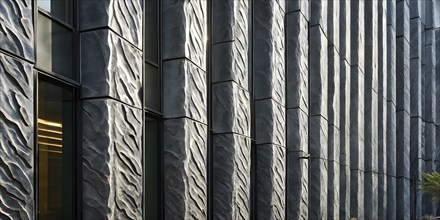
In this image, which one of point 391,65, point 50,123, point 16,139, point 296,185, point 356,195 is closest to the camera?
point 16,139

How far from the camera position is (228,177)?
15.8 meters

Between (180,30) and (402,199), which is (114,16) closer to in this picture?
(180,30)

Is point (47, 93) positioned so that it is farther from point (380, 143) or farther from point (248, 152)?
point (380, 143)

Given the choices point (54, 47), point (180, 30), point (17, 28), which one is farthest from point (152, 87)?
point (17, 28)

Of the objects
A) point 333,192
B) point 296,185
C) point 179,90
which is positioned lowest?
point 333,192

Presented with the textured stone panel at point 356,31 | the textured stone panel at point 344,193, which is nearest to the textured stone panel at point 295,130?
the textured stone panel at point 344,193

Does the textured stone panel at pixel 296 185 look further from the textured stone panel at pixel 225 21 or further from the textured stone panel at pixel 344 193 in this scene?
the textured stone panel at pixel 225 21

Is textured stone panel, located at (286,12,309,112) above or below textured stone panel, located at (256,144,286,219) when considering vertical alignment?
above

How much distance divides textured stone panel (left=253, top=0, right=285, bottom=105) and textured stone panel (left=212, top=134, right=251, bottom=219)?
3.32 meters

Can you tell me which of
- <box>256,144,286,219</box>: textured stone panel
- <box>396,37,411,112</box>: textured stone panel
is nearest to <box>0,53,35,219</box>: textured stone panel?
<box>256,144,286,219</box>: textured stone panel

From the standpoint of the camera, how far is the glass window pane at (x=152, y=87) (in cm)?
1331

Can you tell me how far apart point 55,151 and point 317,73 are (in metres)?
15.9

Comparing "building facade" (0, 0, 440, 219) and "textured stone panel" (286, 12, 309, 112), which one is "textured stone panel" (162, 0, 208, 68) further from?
"textured stone panel" (286, 12, 309, 112)

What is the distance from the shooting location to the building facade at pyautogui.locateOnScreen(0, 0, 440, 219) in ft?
31.6
